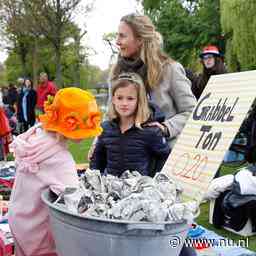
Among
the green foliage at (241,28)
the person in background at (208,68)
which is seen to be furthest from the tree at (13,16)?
the person in background at (208,68)

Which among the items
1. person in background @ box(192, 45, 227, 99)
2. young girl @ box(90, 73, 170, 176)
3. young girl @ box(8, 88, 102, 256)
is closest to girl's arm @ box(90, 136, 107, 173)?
young girl @ box(90, 73, 170, 176)

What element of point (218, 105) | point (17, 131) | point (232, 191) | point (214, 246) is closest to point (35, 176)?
point (218, 105)

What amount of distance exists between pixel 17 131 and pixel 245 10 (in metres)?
7.12

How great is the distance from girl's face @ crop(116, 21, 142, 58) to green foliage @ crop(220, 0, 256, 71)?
11275 mm

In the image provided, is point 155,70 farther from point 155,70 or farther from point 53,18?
point 53,18

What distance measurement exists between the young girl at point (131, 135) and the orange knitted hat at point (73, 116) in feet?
1.86

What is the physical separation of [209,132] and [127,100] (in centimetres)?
Answer: 56

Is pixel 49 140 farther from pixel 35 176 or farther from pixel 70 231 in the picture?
pixel 70 231

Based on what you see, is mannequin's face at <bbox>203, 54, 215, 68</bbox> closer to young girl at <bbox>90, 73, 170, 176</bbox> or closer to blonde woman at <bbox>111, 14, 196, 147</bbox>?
blonde woman at <bbox>111, 14, 196, 147</bbox>

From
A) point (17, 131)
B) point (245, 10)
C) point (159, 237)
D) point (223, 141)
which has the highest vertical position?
point (245, 10)

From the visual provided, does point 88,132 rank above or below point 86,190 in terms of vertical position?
above

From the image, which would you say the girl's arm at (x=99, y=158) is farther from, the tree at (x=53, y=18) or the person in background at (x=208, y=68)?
the tree at (x=53, y=18)

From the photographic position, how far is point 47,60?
37.2 metres

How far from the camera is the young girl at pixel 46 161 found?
2.01 meters
